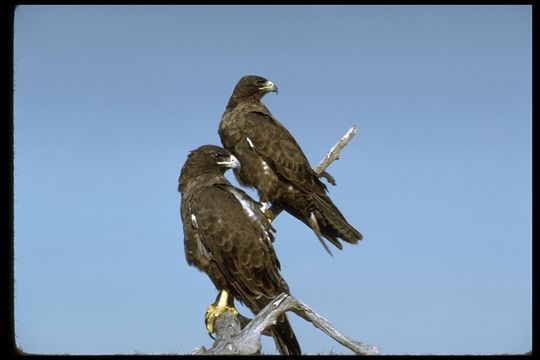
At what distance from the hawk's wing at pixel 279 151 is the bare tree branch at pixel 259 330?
2.71 meters

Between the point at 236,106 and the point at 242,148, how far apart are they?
2.42 ft

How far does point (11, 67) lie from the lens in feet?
20.1

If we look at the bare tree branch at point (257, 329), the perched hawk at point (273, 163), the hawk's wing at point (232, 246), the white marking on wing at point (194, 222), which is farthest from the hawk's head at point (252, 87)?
the bare tree branch at point (257, 329)

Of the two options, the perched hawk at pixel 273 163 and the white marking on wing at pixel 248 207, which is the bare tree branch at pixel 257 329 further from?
the perched hawk at pixel 273 163

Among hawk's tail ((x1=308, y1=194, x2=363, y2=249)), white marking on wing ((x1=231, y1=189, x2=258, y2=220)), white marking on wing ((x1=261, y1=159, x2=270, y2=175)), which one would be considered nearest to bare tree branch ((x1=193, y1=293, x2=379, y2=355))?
white marking on wing ((x1=231, y1=189, x2=258, y2=220))

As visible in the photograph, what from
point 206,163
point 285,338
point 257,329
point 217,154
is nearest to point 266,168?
point 217,154

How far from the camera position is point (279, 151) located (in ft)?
30.9

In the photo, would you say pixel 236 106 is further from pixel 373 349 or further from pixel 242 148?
pixel 373 349

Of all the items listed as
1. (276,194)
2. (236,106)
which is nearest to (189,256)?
(276,194)

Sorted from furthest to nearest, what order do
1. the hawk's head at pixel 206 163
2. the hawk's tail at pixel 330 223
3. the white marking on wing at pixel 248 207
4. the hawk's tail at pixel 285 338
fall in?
the hawk's tail at pixel 330 223
the hawk's head at pixel 206 163
the white marking on wing at pixel 248 207
the hawk's tail at pixel 285 338

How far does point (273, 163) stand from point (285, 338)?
2.99 m

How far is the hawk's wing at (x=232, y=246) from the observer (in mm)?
7355

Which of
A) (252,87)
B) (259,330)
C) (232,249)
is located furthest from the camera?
(252,87)

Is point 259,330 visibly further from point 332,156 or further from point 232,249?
point 332,156
